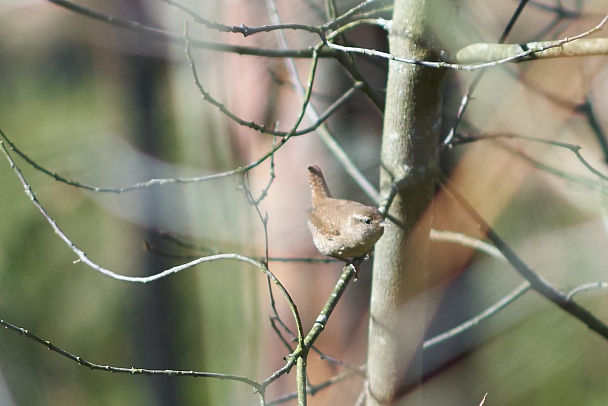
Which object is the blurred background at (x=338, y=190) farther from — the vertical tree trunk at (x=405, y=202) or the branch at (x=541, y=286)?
the branch at (x=541, y=286)

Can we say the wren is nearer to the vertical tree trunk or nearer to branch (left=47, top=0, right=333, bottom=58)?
the vertical tree trunk

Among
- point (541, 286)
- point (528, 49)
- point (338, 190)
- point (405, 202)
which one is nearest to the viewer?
point (528, 49)

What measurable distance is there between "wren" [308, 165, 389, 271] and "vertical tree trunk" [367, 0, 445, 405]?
3.3 inches

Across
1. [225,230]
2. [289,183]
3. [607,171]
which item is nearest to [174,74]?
[225,230]

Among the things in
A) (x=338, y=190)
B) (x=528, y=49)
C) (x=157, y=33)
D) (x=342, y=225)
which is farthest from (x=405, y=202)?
(x=338, y=190)

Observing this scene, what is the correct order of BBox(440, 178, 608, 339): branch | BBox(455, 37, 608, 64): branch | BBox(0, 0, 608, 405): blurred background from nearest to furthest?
BBox(455, 37, 608, 64): branch → BBox(440, 178, 608, 339): branch → BBox(0, 0, 608, 405): blurred background

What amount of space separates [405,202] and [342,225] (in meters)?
0.35

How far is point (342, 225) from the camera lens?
1652 mm

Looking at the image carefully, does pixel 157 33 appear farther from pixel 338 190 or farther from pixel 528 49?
pixel 338 190

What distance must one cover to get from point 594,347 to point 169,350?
8.50 ft

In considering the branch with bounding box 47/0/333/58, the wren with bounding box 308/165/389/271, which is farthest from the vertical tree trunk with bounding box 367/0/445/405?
the branch with bounding box 47/0/333/58

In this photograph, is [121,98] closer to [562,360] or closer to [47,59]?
[47,59]

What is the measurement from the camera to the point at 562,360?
102 inches

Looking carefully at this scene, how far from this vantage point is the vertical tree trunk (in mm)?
1239
